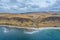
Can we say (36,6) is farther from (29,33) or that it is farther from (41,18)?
(29,33)

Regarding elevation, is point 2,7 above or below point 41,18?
above

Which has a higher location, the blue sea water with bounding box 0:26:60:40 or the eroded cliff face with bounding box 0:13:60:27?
the eroded cliff face with bounding box 0:13:60:27

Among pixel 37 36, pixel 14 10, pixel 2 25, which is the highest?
pixel 14 10

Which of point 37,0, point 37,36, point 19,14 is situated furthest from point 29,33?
point 37,0
